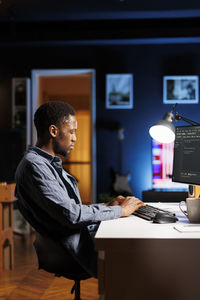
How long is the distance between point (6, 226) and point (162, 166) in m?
2.35

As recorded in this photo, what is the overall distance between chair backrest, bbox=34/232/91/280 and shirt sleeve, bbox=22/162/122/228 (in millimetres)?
155

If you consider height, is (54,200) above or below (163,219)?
above

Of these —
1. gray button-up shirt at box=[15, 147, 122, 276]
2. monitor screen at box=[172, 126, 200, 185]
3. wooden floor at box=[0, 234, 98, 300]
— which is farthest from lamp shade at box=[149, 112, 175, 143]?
wooden floor at box=[0, 234, 98, 300]

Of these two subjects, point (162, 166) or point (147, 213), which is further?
point (162, 166)

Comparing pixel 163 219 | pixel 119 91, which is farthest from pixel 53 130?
pixel 119 91

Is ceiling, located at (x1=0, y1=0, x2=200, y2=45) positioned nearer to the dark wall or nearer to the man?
the dark wall

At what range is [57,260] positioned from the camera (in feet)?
5.20

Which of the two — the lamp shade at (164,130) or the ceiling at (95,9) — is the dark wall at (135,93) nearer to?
the ceiling at (95,9)

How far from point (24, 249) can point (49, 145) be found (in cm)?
289

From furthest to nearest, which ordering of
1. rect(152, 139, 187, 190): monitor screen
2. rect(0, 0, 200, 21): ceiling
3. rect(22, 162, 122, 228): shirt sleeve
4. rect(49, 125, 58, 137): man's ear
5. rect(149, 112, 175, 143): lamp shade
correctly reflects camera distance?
rect(152, 139, 187, 190): monitor screen → rect(0, 0, 200, 21): ceiling → rect(149, 112, 175, 143): lamp shade → rect(49, 125, 58, 137): man's ear → rect(22, 162, 122, 228): shirt sleeve

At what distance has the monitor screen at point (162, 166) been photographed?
16.2 feet

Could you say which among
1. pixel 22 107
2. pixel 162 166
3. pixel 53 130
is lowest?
pixel 162 166

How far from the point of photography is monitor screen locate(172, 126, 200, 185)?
6.23ft

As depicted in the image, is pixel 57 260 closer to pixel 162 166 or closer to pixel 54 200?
pixel 54 200
